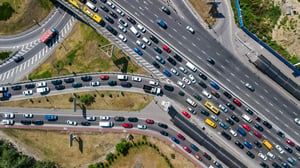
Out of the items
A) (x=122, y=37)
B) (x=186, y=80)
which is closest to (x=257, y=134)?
(x=186, y=80)

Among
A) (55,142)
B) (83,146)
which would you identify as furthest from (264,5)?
(55,142)

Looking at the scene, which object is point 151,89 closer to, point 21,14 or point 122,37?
point 122,37

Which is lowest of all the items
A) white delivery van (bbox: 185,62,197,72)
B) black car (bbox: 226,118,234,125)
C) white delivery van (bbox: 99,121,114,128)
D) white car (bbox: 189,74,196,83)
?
white delivery van (bbox: 99,121,114,128)

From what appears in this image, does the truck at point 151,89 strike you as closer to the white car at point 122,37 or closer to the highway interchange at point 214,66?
the highway interchange at point 214,66

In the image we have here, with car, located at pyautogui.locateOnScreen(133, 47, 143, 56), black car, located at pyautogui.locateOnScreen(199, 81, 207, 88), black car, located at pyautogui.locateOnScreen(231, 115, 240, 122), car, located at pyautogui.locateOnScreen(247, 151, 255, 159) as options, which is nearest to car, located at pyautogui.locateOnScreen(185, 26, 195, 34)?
black car, located at pyautogui.locateOnScreen(199, 81, 207, 88)

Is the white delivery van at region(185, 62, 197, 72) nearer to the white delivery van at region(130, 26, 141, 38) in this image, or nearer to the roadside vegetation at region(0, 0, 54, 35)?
the white delivery van at region(130, 26, 141, 38)

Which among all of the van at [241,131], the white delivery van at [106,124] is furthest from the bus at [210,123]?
the white delivery van at [106,124]
